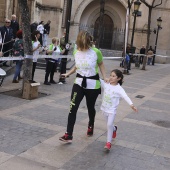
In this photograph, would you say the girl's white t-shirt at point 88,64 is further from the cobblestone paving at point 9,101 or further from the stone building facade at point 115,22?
the stone building facade at point 115,22

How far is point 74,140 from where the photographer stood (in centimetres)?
624

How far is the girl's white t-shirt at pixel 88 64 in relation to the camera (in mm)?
5926

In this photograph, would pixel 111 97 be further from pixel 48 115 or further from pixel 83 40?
pixel 48 115

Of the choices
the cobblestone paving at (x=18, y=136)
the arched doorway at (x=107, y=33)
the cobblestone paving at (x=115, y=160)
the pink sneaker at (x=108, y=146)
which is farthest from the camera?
the arched doorway at (x=107, y=33)

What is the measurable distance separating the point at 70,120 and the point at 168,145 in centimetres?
194

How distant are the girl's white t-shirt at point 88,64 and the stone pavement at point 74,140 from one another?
1.08m

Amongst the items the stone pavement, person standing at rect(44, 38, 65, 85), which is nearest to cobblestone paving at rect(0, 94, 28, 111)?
the stone pavement

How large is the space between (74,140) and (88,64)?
4.59 ft

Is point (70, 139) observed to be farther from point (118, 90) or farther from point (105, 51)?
point (105, 51)

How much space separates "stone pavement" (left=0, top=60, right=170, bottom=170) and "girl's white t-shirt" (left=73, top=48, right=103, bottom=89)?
1083 millimetres

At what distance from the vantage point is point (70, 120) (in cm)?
598

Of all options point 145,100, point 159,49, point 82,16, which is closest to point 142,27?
point 159,49

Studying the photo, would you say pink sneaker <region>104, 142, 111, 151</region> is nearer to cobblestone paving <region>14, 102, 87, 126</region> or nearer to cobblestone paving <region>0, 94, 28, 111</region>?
cobblestone paving <region>14, 102, 87, 126</region>

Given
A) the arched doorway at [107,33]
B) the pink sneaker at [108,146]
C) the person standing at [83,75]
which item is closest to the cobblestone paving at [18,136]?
the person standing at [83,75]
